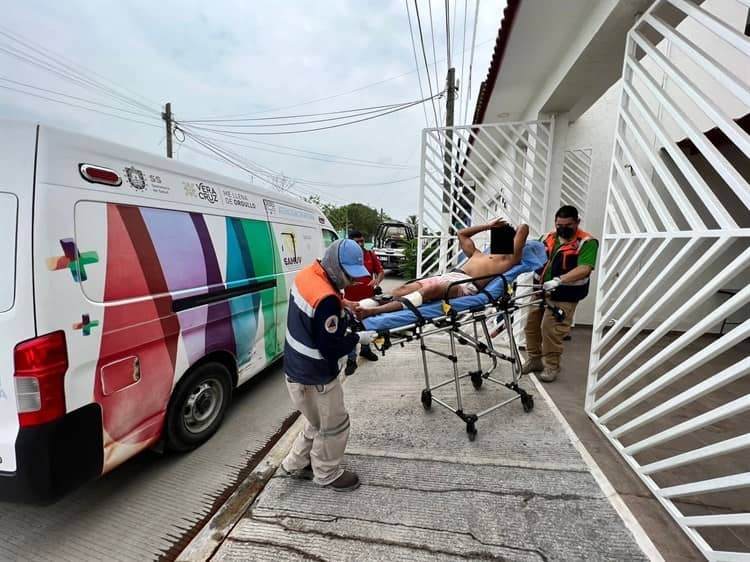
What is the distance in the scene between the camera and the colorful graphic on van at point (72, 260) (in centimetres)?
169

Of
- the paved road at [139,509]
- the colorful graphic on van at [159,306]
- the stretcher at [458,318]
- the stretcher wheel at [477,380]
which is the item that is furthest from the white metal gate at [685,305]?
the colorful graphic on van at [159,306]

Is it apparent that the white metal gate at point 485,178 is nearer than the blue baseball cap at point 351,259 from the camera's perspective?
No

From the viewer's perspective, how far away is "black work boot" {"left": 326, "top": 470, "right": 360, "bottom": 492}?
6.92 feet

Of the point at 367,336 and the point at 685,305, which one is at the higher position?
the point at 685,305

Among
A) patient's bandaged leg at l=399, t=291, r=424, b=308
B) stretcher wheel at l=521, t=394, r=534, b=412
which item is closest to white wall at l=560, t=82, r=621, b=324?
stretcher wheel at l=521, t=394, r=534, b=412

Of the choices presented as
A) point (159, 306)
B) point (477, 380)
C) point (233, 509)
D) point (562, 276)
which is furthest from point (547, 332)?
point (159, 306)

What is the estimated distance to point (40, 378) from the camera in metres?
1.62

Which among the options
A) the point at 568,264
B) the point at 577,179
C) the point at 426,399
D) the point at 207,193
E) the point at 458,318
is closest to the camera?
the point at 458,318

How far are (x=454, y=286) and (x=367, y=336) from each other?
102 cm

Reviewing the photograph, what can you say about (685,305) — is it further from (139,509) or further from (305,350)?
(139,509)

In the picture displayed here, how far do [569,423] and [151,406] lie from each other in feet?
10.3

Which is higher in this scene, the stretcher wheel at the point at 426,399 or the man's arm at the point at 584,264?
the man's arm at the point at 584,264

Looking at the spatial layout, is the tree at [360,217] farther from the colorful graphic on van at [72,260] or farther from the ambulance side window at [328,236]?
the colorful graphic on van at [72,260]

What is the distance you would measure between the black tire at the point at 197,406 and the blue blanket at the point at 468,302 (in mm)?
1394
